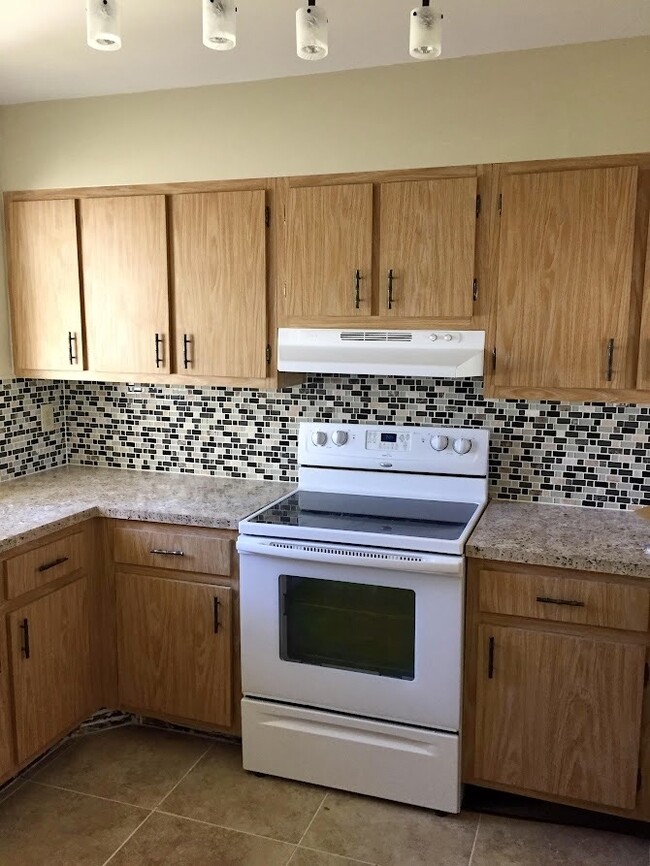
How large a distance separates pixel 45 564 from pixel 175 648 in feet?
1.80

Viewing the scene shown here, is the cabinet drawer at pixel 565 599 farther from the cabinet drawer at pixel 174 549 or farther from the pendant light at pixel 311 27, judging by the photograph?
the pendant light at pixel 311 27

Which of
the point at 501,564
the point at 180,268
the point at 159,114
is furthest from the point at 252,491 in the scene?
the point at 159,114

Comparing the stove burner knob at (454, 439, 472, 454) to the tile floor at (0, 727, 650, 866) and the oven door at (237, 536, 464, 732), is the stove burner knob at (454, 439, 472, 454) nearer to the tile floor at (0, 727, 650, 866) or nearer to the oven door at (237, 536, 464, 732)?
the oven door at (237, 536, 464, 732)

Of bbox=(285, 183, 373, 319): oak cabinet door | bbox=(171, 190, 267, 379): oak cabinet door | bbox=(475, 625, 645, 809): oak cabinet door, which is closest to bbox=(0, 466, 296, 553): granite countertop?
bbox=(171, 190, 267, 379): oak cabinet door

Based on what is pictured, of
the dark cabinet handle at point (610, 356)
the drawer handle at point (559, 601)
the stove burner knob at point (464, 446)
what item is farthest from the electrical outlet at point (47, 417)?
the dark cabinet handle at point (610, 356)

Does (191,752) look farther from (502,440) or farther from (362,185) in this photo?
(362,185)

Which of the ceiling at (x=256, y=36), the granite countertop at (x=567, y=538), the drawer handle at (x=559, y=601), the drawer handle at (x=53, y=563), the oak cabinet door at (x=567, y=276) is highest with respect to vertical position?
the ceiling at (x=256, y=36)

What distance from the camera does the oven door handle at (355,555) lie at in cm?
222

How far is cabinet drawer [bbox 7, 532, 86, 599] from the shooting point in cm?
235

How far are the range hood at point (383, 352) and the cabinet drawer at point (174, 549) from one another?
0.67 meters

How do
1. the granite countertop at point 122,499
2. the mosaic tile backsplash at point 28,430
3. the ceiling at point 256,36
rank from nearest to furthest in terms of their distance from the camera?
1. the ceiling at point 256,36
2. the granite countertop at point 122,499
3. the mosaic tile backsplash at point 28,430

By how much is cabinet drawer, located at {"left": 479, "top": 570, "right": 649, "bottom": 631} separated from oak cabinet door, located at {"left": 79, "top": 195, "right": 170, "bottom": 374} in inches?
57.1

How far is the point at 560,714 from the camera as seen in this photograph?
225cm

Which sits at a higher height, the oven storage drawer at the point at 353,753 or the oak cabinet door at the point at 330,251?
the oak cabinet door at the point at 330,251
